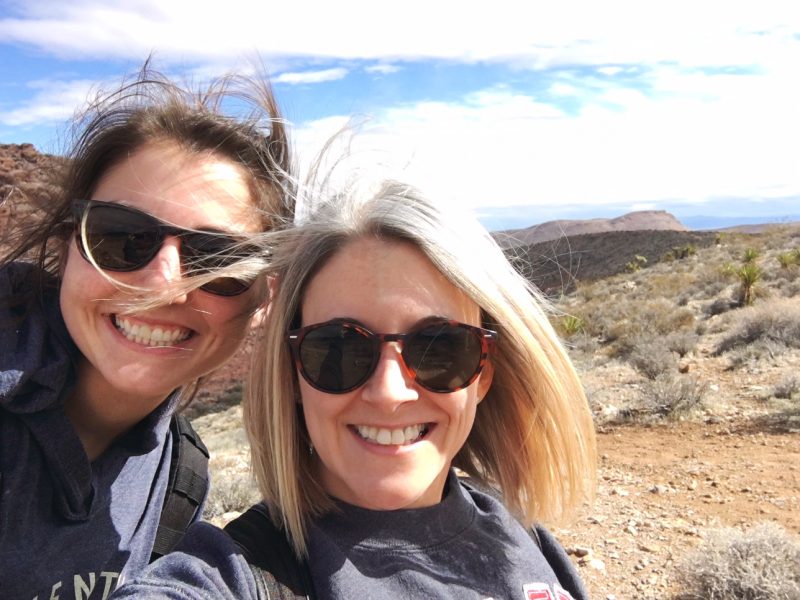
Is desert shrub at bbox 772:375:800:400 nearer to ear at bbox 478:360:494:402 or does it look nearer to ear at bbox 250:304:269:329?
ear at bbox 478:360:494:402

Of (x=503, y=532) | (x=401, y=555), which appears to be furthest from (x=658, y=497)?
(x=401, y=555)

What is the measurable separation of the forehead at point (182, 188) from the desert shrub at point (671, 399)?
644 centimetres

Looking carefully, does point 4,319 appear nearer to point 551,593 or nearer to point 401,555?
point 401,555

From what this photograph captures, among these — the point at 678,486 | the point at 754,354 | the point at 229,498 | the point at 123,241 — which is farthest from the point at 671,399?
the point at 123,241

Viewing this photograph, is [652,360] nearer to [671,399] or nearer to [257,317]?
[671,399]

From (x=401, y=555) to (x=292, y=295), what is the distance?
65 centimetres

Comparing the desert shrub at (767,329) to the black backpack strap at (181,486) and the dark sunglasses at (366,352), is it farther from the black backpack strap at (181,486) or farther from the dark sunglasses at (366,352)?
the dark sunglasses at (366,352)

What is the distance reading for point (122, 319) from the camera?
1859 mm

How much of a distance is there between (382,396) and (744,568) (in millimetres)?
3162

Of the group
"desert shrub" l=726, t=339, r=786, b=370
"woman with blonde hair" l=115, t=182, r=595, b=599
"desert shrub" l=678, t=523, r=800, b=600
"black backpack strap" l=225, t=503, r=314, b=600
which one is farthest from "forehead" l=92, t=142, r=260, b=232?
"desert shrub" l=726, t=339, r=786, b=370

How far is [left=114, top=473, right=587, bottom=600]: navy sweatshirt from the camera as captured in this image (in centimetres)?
121

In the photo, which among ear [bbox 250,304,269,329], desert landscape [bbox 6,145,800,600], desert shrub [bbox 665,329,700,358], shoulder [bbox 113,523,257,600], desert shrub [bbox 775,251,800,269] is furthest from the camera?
desert shrub [bbox 775,251,800,269]

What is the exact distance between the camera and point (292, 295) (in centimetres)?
156

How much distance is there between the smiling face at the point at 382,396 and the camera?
144 centimetres
